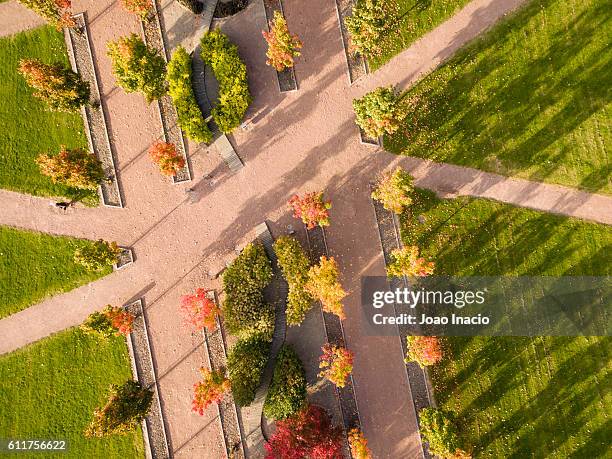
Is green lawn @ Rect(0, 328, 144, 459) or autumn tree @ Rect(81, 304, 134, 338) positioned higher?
autumn tree @ Rect(81, 304, 134, 338)

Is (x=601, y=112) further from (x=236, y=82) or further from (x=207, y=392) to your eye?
(x=207, y=392)

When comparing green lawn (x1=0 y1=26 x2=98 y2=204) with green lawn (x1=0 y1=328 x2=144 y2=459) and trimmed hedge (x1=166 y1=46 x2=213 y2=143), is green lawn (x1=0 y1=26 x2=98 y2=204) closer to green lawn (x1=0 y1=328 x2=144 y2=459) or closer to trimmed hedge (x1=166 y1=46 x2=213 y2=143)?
trimmed hedge (x1=166 y1=46 x2=213 y2=143)

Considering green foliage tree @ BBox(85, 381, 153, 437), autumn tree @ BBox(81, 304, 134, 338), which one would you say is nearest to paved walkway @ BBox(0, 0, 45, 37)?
autumn tree @ BBox(81, 304, 134, 338)

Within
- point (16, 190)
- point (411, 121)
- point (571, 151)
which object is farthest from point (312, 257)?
point (16, 190)

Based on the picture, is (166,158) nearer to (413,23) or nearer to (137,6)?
(137,6)

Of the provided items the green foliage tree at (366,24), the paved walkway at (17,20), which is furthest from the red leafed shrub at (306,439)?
the paved walkway at (17,20)

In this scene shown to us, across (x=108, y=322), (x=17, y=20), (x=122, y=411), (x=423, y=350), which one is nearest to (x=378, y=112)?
(x=423, y=350)

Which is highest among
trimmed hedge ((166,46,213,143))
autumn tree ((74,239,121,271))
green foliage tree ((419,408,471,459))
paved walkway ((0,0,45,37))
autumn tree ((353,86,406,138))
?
paved walkway ((0,0,45,37))
